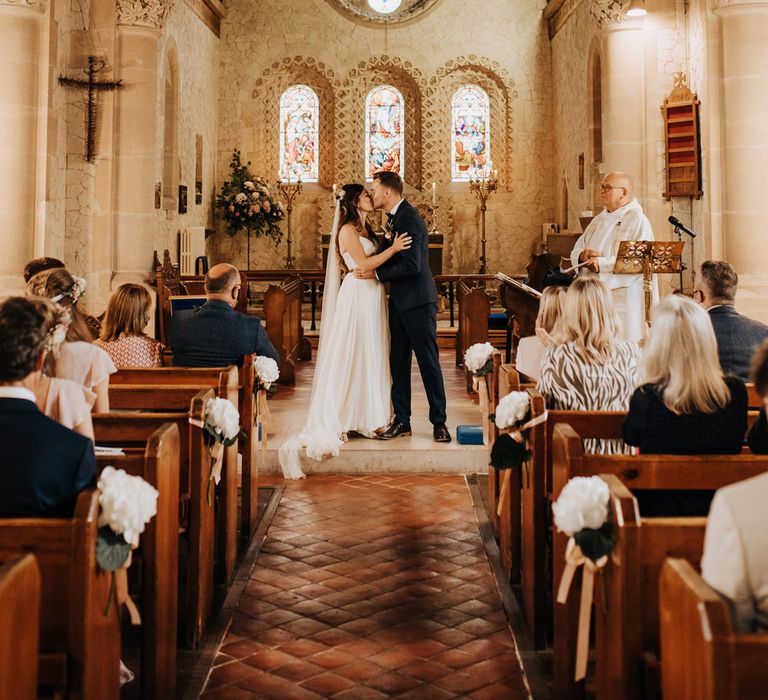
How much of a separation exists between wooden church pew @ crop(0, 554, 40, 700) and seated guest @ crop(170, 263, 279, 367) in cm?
315

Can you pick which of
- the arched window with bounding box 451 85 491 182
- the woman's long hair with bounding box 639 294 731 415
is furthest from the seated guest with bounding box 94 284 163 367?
the arched window with bounding box 451 85 491 182

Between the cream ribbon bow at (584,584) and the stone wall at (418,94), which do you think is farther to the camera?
the stone wall at (418,94)

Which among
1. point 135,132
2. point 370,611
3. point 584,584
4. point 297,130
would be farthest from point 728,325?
point 297,130

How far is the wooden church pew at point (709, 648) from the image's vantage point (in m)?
1.52

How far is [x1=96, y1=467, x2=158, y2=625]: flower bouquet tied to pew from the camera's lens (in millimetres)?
2225

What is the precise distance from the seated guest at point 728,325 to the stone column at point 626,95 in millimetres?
5576

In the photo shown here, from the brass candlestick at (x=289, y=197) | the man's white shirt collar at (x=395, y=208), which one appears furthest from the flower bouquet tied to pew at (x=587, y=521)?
the brass candlestick at (x=289, y=197)

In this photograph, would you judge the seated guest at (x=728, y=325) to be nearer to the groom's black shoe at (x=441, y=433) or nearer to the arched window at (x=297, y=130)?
the groom's black shoe at (x=441, y=433)

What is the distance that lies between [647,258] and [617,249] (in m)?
0.43

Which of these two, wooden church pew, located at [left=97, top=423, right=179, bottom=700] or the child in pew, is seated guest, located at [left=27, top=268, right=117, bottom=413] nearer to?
wooden church pew, located at [left=97, top=423, right=179, bottom=700]

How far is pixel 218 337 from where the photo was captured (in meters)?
5.00

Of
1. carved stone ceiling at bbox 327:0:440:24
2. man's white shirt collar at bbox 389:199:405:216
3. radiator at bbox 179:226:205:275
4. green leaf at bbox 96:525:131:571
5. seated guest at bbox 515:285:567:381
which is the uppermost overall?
carved stone ceiling at bbox 327:0:440:24

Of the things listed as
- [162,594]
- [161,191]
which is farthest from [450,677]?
[161,191]

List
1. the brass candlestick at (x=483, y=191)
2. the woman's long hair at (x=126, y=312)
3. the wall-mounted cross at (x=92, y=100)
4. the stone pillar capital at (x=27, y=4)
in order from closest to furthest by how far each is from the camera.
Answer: the woman's long hair at (x=126, y=312) → the stone pillar capital at (x=27, y=4) → the wall-mounted cross at (x=92, y=100) → the brass candlestick at (x=483, y=191)
